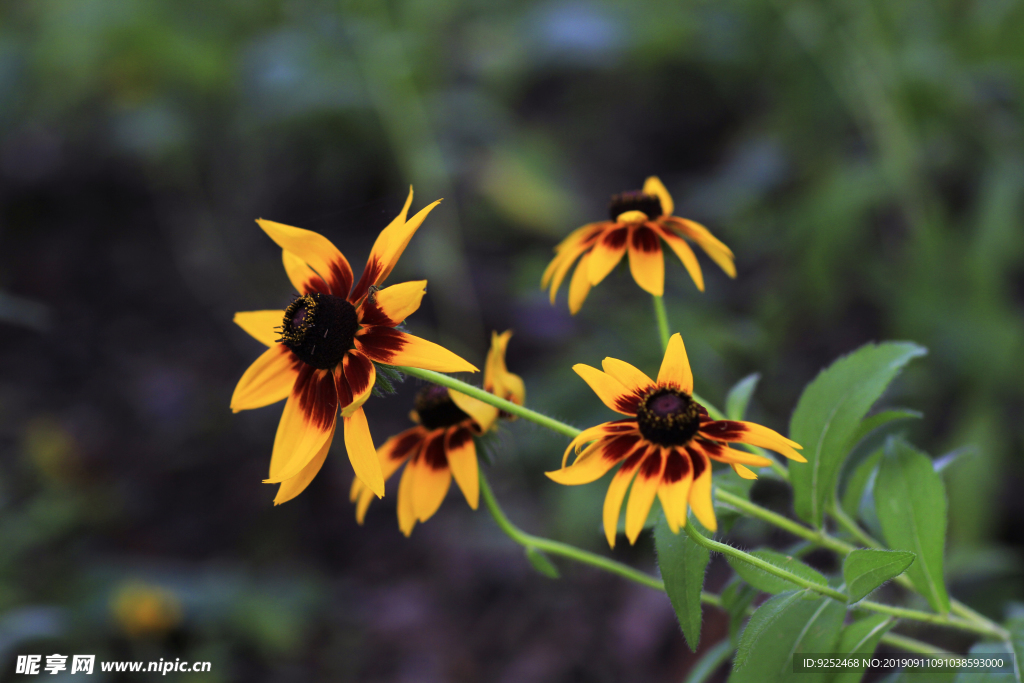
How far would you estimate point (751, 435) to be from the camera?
0.63 m

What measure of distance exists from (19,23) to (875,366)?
448 cm

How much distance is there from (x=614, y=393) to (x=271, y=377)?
1.19 ft

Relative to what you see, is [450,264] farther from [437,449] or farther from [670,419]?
[670,419]

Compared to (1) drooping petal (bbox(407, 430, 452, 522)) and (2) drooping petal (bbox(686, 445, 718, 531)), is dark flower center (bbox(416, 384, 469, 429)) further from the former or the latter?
(2) drooping petal (bbox(686, 445, 718, 531))

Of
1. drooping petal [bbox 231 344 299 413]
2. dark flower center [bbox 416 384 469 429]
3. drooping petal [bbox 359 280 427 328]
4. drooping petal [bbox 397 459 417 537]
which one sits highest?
drooping petal [bbox 359 280 427 328]

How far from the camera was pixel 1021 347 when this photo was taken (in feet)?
6.52

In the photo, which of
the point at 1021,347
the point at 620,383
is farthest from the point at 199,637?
the point at 1021,347

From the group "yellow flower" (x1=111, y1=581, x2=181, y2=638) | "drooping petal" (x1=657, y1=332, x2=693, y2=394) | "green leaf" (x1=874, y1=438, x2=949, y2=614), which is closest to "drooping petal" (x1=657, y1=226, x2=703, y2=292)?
"drooping petal" (x1=657, y1=332, x2=693, y2=394)

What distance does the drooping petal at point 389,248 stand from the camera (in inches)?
26.0

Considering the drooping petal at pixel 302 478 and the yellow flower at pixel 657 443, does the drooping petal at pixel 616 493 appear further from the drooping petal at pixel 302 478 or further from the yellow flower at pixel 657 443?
the drooping petal at pixel 302 478

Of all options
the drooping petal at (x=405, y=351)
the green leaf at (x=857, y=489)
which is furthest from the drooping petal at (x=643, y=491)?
the green leaf at (x=857, y=489)

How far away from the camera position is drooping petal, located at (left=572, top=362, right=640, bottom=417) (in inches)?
26.4

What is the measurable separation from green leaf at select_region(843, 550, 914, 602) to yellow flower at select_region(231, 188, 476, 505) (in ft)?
1.44

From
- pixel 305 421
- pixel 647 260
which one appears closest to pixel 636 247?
pixel 647 260
